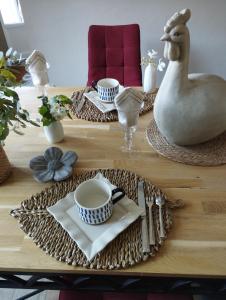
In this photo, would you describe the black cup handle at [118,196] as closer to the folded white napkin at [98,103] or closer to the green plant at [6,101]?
the green plant at [6,101]

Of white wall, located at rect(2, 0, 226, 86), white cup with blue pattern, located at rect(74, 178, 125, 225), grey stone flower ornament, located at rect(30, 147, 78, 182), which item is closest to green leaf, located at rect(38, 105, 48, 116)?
grey stone flower ornament, located at rect(30, 147, 78, 182)

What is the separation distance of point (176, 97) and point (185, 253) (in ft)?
1.46

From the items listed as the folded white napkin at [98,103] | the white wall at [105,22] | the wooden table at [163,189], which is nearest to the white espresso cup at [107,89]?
the folded white napkin at [98,103]

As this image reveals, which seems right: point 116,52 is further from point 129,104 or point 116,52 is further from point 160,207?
point 160,207

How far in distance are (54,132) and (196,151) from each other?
499 mm

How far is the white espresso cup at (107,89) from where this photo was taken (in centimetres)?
115

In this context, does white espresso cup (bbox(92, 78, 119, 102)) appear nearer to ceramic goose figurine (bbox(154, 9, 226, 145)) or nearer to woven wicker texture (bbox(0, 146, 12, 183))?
ceramic goose figurine (bbox(154, 9, 226, 145))

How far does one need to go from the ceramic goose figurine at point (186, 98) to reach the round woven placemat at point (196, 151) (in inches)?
2.6

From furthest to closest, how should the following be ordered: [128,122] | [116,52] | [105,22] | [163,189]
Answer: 1. [105,22]
2. [116,52]
3. [128,122]
4. [163,189]

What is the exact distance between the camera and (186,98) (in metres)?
0.82

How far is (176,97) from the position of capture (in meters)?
0.83

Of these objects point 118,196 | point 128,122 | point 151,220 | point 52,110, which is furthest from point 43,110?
point 151,220

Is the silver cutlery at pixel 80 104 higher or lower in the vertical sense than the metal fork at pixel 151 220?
higher

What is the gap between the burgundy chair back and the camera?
1.67 metres
